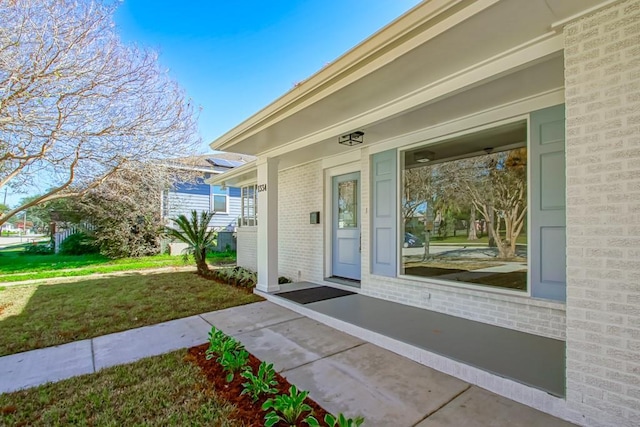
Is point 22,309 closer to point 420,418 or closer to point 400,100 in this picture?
point 420,418

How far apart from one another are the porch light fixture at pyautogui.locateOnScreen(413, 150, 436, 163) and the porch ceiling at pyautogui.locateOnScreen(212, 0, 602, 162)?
0.47 metres

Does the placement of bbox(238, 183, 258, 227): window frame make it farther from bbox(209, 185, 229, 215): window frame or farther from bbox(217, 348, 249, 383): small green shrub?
bbox(217, 348, 249, 383): small green shrub

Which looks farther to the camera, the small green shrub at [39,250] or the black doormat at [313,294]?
the small green shrub at [39,250]

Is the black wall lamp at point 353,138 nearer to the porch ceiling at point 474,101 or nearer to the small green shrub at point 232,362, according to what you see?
the porch ceiling at point 474,101

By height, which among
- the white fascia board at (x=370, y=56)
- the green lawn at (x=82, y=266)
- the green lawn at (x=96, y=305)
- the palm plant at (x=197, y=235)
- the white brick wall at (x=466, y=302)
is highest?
the white fascia board at (x=370, y=56)

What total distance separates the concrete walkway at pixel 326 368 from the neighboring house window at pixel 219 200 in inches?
473

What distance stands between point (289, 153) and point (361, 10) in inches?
150

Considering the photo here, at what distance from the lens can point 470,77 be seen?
2951 millimetres

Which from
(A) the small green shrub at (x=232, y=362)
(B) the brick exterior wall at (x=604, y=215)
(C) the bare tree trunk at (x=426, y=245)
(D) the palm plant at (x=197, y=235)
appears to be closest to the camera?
(B) the brick exterior wall at (x=604, y=215)

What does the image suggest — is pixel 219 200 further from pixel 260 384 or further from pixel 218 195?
pixel 260 384

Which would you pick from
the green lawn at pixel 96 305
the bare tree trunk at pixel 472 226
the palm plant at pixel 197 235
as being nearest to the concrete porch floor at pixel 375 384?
the green lawn at pixel 96 305

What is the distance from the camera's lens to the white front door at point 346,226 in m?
6.20

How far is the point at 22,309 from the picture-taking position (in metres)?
5.26

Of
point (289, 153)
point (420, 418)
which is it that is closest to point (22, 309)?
point (289, 153)
